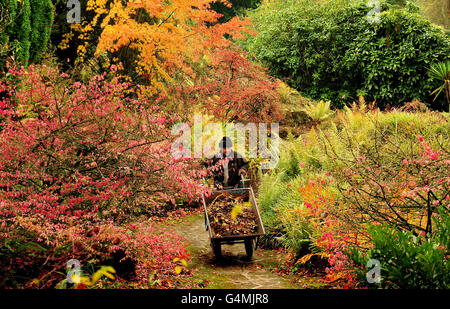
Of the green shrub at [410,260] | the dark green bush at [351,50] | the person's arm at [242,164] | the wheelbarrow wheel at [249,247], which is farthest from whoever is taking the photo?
the dark green bush at [351,50]

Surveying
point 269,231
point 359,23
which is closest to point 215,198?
point 269,231

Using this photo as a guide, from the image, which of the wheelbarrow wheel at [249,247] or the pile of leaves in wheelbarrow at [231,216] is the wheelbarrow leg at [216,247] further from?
the wheelbarrow wheel at [249,247]

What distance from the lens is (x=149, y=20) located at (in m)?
10.7

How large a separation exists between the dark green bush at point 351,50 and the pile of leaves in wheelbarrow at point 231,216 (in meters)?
7.63

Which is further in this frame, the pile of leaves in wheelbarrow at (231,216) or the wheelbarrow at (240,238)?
the pile of leaves in wheelbarrow at (231,216)

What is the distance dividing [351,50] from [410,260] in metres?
12.6

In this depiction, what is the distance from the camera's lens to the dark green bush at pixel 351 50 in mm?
13484

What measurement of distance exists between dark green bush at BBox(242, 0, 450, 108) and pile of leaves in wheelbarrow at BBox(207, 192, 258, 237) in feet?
25.0

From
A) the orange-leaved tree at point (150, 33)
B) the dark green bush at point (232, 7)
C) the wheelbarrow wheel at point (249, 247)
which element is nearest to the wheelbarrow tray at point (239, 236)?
the wheelbarrow wheel at point (249, 247)

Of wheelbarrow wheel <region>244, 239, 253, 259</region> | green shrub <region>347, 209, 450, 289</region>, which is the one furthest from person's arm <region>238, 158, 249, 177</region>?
green shrub <region>347, 209, 450, 289</region>

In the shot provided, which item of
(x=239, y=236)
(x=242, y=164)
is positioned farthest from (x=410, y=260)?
(x=242, y=164)

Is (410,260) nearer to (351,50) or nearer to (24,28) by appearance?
(24,28)
